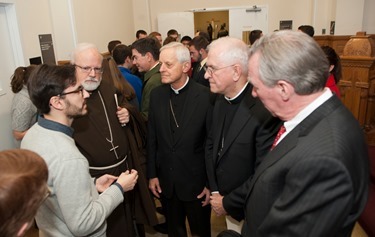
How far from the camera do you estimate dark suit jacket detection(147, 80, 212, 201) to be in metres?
2.29

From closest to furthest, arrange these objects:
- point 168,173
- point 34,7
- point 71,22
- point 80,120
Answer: point 80,120 < point 168,173 < point 34,7 < point 71,22

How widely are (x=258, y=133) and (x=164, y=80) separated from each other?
895 millimetres

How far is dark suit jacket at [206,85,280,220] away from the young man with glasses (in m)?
0.69

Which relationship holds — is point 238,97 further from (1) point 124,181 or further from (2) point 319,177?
(2) point 319,177

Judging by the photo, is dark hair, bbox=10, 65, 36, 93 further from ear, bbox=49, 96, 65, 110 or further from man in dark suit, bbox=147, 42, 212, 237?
ear, bbox=49, 96, 65, 110

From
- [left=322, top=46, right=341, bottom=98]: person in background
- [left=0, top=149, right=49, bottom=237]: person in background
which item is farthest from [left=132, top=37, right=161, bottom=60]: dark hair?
[left=0, top=149, right=49, bottom=237]: person in background

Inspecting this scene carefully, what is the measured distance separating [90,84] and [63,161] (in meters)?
0.95

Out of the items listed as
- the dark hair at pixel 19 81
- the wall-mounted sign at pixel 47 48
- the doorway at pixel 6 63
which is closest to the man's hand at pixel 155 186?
the dark hair at pixel 19 81

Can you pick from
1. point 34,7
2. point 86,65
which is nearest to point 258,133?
point 86,65

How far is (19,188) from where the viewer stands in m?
0.84

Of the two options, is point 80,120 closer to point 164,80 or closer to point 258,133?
point 164,80

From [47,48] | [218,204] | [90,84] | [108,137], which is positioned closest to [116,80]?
[90,84]

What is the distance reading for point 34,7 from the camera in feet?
14.5

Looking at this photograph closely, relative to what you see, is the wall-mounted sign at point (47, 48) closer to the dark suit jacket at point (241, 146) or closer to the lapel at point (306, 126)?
the dark suit jacket at point (241, 146)
